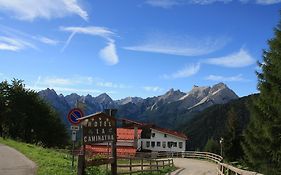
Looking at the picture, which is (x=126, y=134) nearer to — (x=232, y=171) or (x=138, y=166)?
(x=138, y=166)

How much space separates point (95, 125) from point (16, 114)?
191 feet

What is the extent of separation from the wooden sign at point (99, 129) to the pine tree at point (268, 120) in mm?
10581

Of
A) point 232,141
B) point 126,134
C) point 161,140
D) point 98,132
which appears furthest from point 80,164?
point 161,140

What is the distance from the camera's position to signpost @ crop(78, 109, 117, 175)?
1548 cm

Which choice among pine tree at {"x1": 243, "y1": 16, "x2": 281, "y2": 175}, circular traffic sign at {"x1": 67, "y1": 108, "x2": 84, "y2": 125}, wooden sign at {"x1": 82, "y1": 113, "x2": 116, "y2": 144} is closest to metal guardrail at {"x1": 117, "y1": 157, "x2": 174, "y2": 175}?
circular traffic sign at {"x1": 67, "y1": 108, "x2": 84, "y2": 125}

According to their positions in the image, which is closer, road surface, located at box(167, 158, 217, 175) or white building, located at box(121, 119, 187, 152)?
road surface, located at box(167, 158, 217, 175)

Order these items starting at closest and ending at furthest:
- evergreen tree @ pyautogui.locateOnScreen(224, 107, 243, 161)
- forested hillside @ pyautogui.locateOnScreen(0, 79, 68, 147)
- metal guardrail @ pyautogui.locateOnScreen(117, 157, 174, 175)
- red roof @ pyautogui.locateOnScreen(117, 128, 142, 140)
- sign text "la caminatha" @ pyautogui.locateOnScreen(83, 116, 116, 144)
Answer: sign text "la caminatha" @ pyautogui.locateOnScreen(83, 116, 116, 144) < metal guardrail @ pyautogui.locateOnScreen(117, 157, 174, 175) < evergreen tree @ pyautogui.locateOnScreen(224, 107, 243, 161) < forested hillside @ pyautogui.locateOnScreen(0, 79, 68, 147) < red roof @ pyautogui.locateOnScreen(117, 128, 142, 140)

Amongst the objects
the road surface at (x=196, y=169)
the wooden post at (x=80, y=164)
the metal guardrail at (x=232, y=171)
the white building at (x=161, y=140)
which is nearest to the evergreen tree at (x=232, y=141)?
the road surface at (x=196, y=169)

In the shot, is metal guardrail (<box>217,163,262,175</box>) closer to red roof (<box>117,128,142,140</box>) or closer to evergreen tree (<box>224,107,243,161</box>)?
evergreen tree (<box>224,107,243,161</box>)

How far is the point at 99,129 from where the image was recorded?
54.1 feet

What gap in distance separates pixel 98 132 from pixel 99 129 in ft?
0.51

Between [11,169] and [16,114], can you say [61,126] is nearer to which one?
[16,114]

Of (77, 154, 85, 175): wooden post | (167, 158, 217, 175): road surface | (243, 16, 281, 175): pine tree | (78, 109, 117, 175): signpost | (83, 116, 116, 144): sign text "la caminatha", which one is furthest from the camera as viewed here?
(167, 158, 217, 175): road surface

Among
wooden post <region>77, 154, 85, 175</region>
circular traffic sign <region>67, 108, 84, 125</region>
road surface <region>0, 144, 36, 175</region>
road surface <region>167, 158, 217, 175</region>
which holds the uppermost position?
circular traffic sign <region>67, 108, 84, 125</region>
